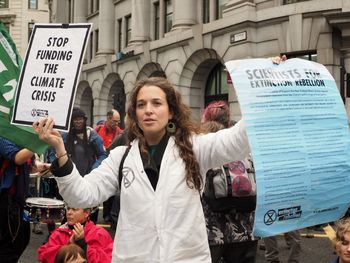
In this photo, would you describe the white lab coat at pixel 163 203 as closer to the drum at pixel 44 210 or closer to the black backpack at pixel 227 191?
the black backpack at pixel 227 191

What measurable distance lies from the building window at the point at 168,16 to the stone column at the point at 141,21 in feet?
4.40

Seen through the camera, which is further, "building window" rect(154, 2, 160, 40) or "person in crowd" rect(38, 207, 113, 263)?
"building window" rect(154, 2, 160, 40)

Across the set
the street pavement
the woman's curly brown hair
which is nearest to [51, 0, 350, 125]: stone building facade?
the street pavement

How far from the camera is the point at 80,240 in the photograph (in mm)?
4215

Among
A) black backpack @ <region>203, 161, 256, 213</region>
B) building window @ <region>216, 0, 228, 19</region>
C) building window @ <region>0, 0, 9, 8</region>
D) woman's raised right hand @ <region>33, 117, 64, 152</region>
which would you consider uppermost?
building window @ <region>0, 0, 9, 8</region>

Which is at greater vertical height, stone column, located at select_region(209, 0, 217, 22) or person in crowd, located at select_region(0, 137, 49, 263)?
stone column, located at select_region(209, 0, 217, 22)

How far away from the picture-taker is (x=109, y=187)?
2.68 metres

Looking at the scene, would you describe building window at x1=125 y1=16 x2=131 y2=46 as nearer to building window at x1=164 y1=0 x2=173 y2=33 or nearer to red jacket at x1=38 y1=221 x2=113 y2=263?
building window at x1=164 y1=0 x2=173 y2=33

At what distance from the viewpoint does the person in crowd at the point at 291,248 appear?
5812mm

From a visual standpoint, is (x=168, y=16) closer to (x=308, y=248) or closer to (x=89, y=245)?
(x=308, y=248)

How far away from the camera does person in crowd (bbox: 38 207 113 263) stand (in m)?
4.27

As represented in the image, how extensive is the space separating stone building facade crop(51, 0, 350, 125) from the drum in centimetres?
777

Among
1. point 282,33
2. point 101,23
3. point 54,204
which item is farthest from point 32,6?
point 54,204

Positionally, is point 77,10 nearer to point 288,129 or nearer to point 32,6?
point 32,6
